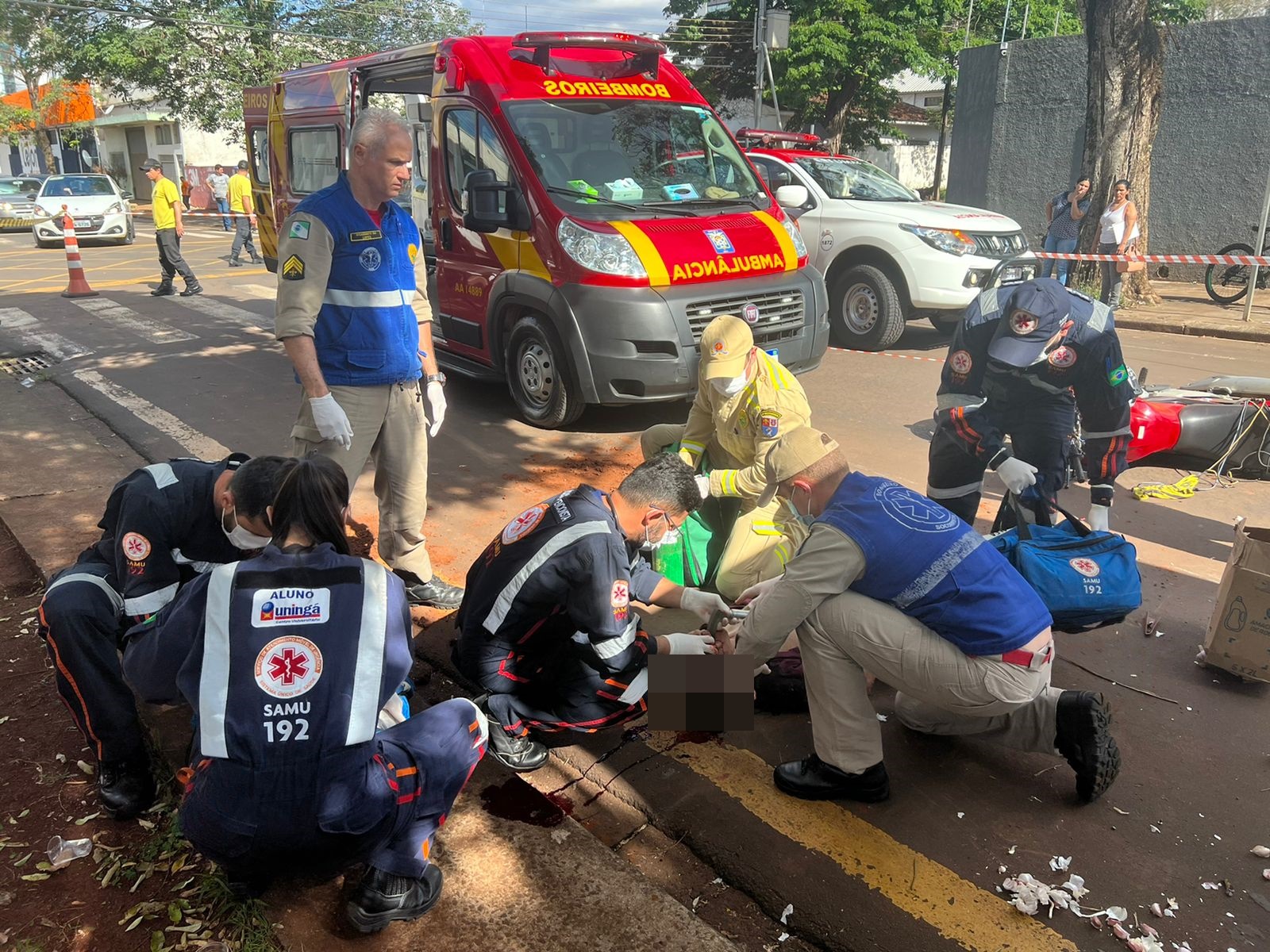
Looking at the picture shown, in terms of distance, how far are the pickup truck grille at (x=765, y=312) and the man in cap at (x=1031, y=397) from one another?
1.79 meters

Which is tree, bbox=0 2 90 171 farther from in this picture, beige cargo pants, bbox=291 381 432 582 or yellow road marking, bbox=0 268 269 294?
beige cargo pants, bbox=291 381 432 582

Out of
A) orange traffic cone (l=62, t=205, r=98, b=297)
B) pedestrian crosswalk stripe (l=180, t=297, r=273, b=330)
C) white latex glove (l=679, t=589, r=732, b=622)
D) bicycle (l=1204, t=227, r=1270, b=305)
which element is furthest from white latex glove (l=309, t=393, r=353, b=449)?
bicycle (l=1204, t=227, r=1270, b=305)

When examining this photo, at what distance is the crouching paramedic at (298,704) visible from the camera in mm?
1985

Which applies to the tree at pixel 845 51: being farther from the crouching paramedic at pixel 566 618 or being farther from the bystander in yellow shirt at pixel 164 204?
the crouching paramedic at pixel 566 618

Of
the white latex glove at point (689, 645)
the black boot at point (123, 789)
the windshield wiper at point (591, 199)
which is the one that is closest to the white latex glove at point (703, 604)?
the white latex glove at point (689, 645)

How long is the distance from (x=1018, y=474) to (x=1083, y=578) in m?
0.95

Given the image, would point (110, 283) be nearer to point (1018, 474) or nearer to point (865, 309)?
point (865, 309)

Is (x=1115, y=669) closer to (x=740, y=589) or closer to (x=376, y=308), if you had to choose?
(x=740, y=589)

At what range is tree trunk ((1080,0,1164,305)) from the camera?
35.5 feet

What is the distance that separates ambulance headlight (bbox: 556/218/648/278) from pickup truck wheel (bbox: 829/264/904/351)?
385cm

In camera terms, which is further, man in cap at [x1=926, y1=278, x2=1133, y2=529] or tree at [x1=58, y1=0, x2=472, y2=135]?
tree at [x1=58, y1=0, x2=472, y2=135]

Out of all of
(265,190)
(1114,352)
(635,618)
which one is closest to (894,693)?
(635,618)

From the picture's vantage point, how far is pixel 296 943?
2201mm

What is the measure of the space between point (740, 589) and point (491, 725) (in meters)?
1.38
